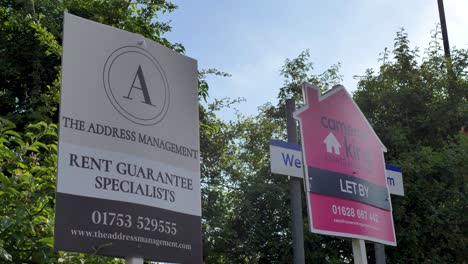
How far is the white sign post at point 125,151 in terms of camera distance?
4203mm

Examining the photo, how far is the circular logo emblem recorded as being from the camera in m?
4.58

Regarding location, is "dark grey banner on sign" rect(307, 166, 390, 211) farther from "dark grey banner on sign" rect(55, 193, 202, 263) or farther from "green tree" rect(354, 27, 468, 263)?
"green tree" rect(354, 27, 468, 263)

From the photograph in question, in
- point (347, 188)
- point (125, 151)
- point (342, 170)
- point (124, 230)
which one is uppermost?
point (342, 170)

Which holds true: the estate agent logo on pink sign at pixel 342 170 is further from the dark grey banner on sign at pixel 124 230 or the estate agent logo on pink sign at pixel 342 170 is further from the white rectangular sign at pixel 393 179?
the dark grey banner on sign at pixel 124 230

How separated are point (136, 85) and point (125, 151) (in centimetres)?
47

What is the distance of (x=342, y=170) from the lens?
6520mm

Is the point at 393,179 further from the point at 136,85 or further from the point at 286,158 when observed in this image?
the point at 136,85

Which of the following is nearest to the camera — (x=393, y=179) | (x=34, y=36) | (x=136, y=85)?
(x=136, y=85)

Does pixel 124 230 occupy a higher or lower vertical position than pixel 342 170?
lower

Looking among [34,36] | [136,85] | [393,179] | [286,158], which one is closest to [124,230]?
[136,85]

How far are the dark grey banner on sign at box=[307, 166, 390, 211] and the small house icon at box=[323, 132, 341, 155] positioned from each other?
7.8 inches

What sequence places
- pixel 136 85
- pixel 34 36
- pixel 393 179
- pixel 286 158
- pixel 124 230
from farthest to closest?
pixel 34 36, pixel 393 179, pixel 286 158, pixel 136 85, pixel 124 230

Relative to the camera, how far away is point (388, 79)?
14.1m

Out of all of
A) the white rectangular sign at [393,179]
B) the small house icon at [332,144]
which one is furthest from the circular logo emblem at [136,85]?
the white rectangular sign at [393,179]
